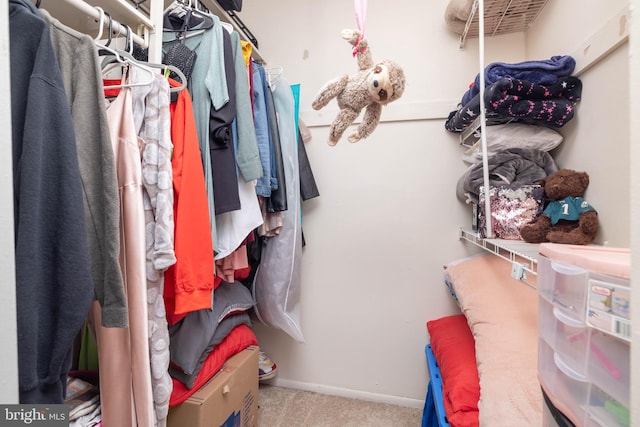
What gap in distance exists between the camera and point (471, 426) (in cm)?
72

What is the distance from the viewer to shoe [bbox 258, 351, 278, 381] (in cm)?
151

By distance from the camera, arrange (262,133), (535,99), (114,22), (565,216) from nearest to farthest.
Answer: (114,22)
(565,216)
(535,99)
(262,133)

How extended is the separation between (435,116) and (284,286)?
116cm

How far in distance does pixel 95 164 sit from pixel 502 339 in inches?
44.2

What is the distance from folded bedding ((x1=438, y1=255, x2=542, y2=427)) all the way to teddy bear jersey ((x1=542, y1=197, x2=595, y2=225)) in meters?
0.29

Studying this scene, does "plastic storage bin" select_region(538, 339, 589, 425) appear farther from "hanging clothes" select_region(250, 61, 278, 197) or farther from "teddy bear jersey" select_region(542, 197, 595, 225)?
"hanging clothes" select_region(250, 61, 278, 197)

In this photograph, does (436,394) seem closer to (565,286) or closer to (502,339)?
(502,339)

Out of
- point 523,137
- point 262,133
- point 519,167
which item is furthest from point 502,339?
point 262,133

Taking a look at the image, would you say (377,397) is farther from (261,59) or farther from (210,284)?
(261,59)

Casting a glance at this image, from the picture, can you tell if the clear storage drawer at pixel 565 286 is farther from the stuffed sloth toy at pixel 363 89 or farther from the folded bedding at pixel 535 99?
the folded bedding at pixel 535 99

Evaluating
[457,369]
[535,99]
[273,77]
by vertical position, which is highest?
[273,77]

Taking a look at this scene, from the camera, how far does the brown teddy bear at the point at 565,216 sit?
0.79 m

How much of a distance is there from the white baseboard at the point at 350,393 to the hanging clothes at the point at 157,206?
97 centimetres

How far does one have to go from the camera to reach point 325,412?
1.43 meters
